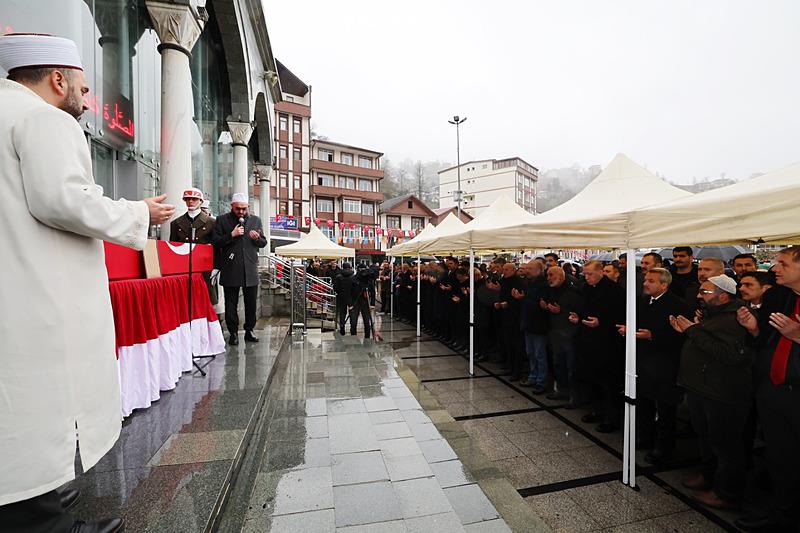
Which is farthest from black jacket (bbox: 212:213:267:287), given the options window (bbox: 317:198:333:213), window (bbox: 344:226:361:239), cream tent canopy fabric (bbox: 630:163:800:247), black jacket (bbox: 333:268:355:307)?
window (bbox: 317:198:333:213)

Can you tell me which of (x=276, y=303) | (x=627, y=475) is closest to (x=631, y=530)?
(x=627, y=475)

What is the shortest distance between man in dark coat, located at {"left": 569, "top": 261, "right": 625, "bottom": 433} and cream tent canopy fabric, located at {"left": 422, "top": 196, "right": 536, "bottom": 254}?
1.51 m

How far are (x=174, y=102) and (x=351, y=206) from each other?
127 feet

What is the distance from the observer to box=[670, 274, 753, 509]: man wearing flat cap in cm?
320

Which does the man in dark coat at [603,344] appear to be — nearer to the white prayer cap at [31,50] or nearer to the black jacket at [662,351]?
the black jacket at [662,351]

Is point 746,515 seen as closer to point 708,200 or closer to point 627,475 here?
point 627,475

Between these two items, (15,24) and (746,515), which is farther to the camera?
(15,24)

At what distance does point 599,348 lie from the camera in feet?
16.2

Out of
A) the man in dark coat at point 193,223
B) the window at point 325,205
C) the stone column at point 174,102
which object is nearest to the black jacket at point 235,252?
the man in dark coat at point 193,223

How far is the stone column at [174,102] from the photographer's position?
6.39m

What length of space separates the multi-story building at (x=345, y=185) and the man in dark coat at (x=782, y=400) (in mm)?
38109

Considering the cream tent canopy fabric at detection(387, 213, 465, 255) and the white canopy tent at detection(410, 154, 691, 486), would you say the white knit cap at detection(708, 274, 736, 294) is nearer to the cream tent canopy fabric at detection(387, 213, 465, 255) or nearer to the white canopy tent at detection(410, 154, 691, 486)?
the white canopy tent at detection(410, 154, 691, 486)

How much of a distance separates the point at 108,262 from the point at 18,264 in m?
1.97

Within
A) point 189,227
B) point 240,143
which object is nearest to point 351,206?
point 240,143
